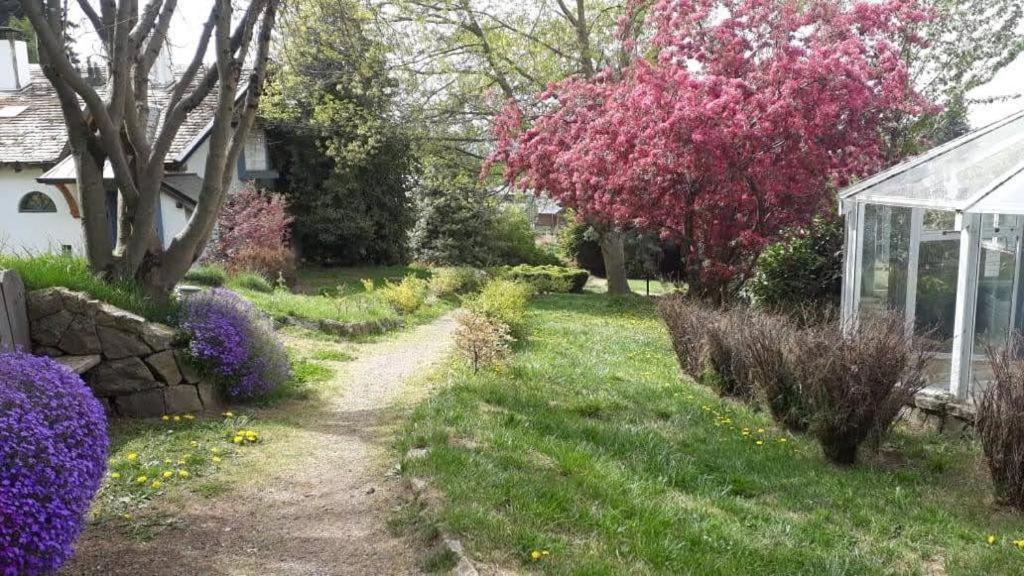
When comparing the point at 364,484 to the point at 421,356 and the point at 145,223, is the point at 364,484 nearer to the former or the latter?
the point at 145,223

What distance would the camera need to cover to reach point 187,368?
21.2 feet

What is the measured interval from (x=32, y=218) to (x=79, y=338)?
14.0 meters

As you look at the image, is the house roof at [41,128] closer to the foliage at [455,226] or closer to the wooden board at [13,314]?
the foliage at [455,226]

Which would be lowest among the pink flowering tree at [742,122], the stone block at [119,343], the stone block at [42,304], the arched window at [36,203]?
the stone block at [119,343]

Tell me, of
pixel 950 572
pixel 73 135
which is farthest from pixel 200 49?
pixel 950 572

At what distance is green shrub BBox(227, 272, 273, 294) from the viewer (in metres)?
13.6

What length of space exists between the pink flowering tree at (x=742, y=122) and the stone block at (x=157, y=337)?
26.0 feet

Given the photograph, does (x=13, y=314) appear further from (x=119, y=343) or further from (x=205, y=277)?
(x=205, y=277)

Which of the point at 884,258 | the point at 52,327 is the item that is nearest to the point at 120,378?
→ the point at 52,327

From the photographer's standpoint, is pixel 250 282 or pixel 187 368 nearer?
pixel 187 368

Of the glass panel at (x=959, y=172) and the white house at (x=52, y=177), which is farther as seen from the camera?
the white house at (x=52, y=177)

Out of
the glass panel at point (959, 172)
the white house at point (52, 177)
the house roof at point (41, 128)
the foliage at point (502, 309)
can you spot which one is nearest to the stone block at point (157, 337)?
the foliage at point (502, 309)

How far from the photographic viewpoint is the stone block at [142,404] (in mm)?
6203

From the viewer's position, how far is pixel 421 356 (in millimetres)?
9758
